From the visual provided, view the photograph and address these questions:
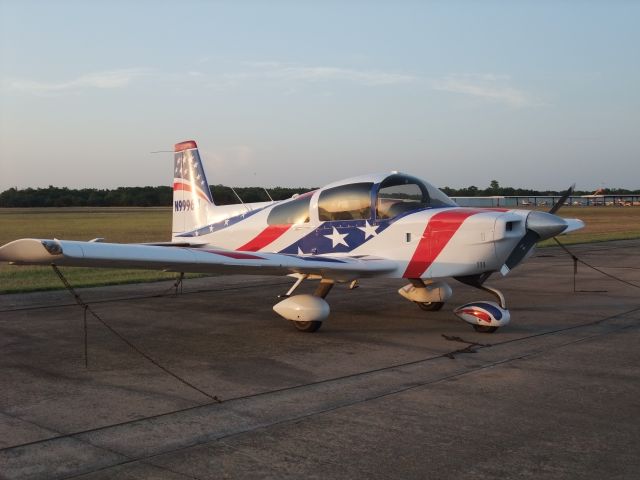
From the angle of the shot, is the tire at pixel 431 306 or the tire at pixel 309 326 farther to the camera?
the tire at pixel 431 306

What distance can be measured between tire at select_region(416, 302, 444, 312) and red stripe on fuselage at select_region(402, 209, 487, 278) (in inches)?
66.9

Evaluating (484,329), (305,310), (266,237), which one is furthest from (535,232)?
(266,237)

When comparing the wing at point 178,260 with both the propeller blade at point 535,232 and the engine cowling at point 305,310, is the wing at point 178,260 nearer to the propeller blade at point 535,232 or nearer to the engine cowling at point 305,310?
the engine cowling at point 305,310

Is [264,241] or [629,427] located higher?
[264,241]

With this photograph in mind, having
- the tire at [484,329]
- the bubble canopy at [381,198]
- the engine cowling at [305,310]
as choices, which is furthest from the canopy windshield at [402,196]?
the tire at [484,329]

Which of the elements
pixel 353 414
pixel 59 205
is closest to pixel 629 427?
pixel 353 414

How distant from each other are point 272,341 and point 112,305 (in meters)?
4.22

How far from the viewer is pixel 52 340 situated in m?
8.37

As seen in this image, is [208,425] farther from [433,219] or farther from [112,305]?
[112,305]

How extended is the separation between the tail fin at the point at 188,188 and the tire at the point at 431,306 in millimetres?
4582

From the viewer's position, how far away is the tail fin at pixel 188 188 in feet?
42.7

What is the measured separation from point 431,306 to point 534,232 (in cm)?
249

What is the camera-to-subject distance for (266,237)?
10.9 meters

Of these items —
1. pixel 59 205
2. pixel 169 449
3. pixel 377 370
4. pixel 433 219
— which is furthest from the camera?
pixel 59 205
